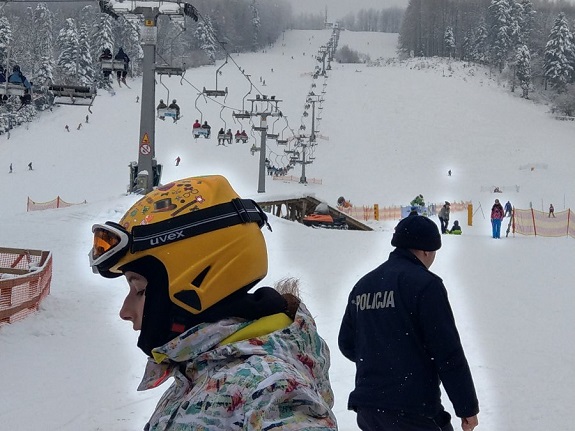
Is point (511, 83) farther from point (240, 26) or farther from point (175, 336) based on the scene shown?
point (175, 336)

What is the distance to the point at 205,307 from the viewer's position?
1.51 m

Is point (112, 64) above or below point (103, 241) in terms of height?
above

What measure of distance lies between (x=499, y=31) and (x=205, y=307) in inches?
4487

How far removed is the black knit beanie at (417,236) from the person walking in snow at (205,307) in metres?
1.89

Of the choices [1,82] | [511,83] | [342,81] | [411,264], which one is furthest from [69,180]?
[511,83]

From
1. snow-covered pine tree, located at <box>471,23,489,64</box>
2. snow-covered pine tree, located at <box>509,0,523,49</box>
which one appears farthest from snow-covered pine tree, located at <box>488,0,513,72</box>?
snow-covered pine tree, located at <box>471,23,489,64</box>

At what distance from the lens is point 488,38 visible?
11112cm

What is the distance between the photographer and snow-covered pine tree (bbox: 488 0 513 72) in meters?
104

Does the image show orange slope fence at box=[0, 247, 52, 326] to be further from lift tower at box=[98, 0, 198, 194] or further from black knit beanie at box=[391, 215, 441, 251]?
black knit beanie at box=[391, 215, 441, 251]

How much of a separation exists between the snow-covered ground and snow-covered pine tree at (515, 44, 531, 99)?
3.50m

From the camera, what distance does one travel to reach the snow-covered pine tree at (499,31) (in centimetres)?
10381

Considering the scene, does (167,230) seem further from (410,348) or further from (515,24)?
(515,24)

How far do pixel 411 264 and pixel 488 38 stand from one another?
11627 centimetres

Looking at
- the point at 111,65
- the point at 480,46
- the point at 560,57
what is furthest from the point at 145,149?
the point at 480,46
